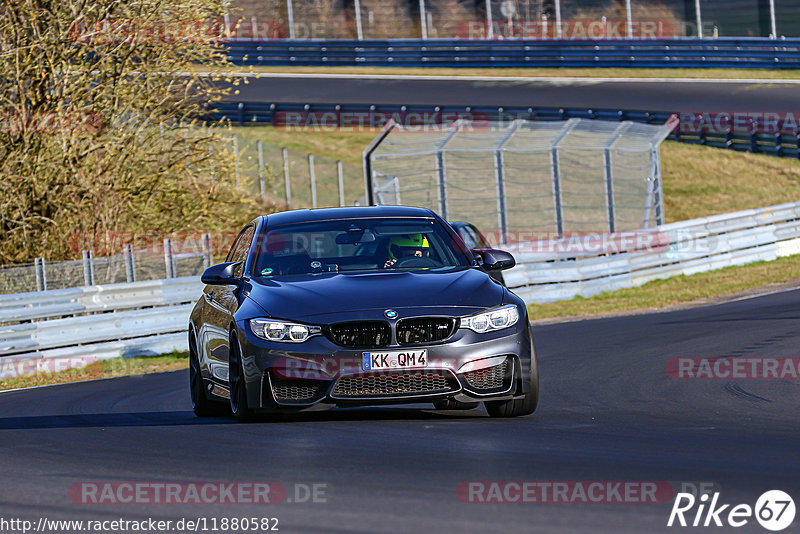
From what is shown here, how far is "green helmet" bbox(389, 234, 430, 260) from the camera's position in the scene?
31.0 feet

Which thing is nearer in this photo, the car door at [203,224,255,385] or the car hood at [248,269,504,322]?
the car hood at [248,269,504,322]

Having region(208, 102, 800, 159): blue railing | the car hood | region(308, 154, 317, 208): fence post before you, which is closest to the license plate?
the car hood

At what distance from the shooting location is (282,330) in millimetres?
8328

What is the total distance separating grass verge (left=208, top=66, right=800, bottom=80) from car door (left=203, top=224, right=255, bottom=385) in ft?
107

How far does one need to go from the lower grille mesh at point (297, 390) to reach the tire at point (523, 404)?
123 centimetres

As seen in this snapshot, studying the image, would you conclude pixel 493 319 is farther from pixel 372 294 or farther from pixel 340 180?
pixel 340 180

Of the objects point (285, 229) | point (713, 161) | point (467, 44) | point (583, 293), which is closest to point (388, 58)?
point (467, 44)

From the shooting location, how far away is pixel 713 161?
37.4 m

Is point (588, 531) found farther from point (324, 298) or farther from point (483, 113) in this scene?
point (483, 113)

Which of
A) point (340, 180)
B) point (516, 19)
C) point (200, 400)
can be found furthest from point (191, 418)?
point (516, 19)

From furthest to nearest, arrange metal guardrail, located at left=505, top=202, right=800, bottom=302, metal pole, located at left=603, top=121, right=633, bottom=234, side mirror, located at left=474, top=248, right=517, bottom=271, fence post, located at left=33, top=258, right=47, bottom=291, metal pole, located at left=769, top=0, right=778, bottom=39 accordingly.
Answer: metal pole, located at left=769, top=0, right=778, bottom=39
metal pole, located at left=603, top=121, right=633, bottom=234
metal guardrail, located at left=505, top=202, right=800, bottom=302
fence post, located at left=33, top=258, right=47, bottom=291
side mirror, located at left=474, top=248, right=517, bottom=271

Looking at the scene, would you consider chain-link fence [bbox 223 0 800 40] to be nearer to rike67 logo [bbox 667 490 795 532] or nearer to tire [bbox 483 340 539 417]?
tire [bbox 483 340 539 417]

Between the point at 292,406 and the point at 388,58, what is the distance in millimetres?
40776

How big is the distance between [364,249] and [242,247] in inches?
48.5
